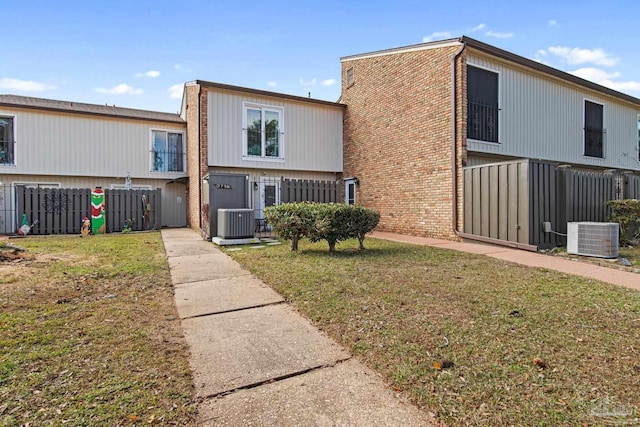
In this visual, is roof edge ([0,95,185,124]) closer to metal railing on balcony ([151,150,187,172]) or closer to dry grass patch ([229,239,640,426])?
metal railing on balcony ([151,150,187,172])

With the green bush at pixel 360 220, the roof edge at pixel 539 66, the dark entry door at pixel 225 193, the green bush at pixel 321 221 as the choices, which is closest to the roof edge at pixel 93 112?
the dark entry door at pixel 225 193

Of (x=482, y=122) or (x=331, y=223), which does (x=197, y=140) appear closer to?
(x=331, y=223)

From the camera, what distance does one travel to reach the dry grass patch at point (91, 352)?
2.04 meters

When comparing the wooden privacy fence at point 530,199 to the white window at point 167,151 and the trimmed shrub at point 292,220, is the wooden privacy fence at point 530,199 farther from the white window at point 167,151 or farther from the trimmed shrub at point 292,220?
the white window at point 167,151

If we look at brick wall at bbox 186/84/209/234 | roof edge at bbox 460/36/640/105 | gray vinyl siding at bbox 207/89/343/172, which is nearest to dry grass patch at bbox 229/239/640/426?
roof edge at bbox 460/36/640/105

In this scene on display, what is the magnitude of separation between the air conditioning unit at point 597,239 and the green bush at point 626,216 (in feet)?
7.70

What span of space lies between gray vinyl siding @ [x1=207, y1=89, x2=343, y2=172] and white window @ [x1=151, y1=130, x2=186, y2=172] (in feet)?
16.4

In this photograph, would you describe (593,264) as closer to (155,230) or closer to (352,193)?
(352,193)

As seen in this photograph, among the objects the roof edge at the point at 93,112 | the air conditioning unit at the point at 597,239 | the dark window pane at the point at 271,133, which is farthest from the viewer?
the dark window pane at the point at 271,133

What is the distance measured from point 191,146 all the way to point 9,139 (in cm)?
702

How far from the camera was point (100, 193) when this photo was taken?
1385 cm

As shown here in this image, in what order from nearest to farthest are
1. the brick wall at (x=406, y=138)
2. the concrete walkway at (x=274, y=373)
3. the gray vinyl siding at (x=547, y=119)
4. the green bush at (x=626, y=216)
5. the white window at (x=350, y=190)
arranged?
the concrete walkway at (x=274, y=373) < the green bush at (x=626, y=216) < the brick wall at (x=406, y=138) < the gray vinyl siding at (x=547, y=119) < the white window at (x=350, y=190)

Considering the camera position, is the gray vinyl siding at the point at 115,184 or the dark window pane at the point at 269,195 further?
the gray vinyl siding at the point at 115,184

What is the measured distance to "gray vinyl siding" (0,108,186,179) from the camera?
1409 cm
